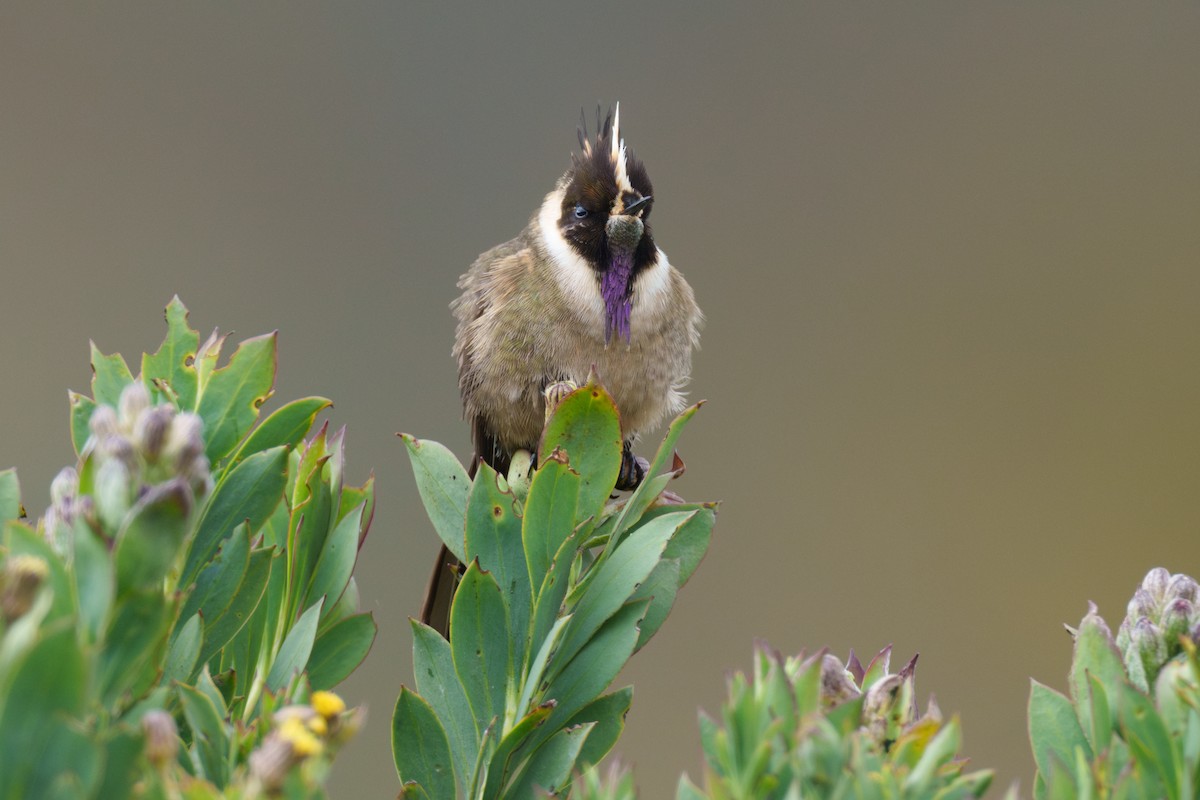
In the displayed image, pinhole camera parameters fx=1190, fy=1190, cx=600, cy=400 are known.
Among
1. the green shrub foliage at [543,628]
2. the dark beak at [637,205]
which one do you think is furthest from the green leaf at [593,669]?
the dark beak at [637,205]

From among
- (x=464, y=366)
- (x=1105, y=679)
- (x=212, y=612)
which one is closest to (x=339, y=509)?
(x=212, y=612)

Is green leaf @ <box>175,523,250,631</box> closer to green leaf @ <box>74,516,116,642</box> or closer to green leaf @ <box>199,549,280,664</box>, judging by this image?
green leaf @ <box>199,549,280,664</box>

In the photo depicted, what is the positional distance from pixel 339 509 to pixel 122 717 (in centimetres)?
37

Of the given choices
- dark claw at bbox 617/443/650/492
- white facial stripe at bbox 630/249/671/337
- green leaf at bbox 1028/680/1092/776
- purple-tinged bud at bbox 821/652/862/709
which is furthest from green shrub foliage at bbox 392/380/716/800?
white facial stripe at bbox 630/249/671/337

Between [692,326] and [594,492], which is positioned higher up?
[692,326]

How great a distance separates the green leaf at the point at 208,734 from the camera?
746 mm

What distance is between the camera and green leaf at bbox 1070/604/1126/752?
2.84ft

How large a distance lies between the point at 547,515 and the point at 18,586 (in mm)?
503

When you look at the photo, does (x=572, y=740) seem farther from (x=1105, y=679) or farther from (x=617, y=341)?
(x=617, y=341)

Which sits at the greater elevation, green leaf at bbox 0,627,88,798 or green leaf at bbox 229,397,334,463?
green leaf at bbox 229,397,334,463

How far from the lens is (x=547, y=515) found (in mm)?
1032

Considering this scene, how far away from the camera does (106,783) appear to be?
597mm

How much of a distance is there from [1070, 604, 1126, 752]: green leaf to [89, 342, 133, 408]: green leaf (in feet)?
2.49

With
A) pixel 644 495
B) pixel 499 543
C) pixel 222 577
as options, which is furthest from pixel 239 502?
pixel 644 495
